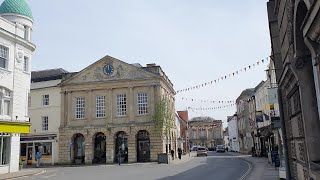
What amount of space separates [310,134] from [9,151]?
26.7m

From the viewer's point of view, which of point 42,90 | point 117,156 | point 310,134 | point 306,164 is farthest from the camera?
point 42,90

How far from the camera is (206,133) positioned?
120 meters

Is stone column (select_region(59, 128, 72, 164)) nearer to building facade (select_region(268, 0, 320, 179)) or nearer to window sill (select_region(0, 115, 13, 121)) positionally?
window sill (select_region(0, 115, 13, 121))

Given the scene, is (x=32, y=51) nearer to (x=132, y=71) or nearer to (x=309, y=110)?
(x=132, y=71)

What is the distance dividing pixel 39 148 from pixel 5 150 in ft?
56.2

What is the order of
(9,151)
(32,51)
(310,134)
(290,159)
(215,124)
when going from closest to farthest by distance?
(310,134), (290,159), (9,151), (32,51), (215,124)

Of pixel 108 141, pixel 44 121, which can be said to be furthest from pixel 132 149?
pixel 44 121

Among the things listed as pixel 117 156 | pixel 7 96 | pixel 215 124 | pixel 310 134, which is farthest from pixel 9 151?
pixel 215 124

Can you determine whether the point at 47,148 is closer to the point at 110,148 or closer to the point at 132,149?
the point at 110,148

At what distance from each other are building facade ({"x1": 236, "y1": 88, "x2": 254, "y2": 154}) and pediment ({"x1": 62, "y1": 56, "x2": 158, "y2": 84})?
2217 centimetres

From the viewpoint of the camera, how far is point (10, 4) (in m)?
32.7

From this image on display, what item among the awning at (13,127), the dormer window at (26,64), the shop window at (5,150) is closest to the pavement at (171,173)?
the shop window at (5,150)

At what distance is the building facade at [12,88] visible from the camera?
27.0m

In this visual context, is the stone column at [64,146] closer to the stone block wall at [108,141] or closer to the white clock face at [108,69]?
the stone block wall at [108,141]
